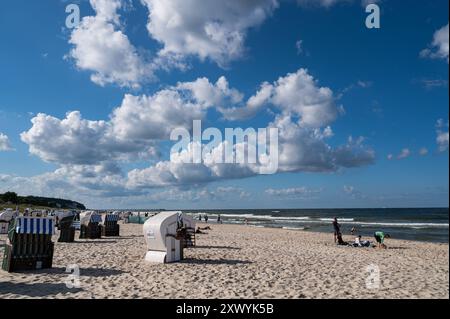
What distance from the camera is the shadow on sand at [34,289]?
25.2ft

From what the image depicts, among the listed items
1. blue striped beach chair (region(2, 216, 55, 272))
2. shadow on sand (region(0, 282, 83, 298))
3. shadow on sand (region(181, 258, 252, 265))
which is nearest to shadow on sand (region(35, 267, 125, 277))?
blue striped beach chair (region(2, 216, 55, 272))

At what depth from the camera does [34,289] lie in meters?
8.05

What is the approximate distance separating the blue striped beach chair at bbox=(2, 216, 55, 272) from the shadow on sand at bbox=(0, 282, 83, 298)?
1.58m

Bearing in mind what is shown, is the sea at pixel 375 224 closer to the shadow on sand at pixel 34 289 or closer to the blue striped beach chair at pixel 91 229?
the blue striped beach chair at pixel 91 229

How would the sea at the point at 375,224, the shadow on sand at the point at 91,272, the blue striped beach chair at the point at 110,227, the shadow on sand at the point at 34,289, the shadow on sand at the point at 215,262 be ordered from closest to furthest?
the shadow on sand at the point at 34,289, the shadow on sand at the point at 91,272, the shadow on sand at the point at 215,262, the blue striped beach chair at the point at 110,227, the sea at the point at 375,224

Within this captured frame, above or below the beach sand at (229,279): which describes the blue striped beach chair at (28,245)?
above

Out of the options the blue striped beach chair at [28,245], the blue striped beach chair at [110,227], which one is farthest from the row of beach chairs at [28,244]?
the blue striped beach chair at [110,227]

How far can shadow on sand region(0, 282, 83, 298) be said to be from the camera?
7.69 m

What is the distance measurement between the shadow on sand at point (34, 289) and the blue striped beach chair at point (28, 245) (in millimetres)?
1580

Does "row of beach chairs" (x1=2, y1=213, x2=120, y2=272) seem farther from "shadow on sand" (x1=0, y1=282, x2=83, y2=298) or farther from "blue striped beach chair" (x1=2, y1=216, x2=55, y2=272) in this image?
"shadow on sand" (x1=0, y1=282, x2=83, y2=298)
